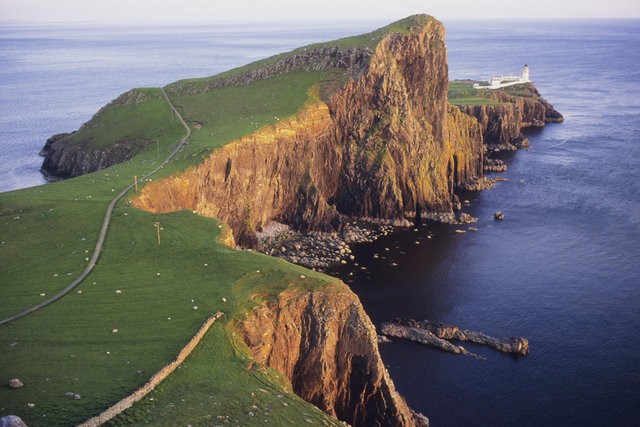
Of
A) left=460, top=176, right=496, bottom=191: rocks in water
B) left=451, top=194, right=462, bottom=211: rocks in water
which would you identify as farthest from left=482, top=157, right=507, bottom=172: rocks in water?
left=451, top=194, right=462, bottom=211: rocks in water

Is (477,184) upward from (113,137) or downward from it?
downward

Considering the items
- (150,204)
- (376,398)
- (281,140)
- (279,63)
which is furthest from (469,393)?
(279,63)

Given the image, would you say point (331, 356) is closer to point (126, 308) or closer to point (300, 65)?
point (126, 308)

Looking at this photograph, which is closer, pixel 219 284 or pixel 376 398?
pixel 376 398

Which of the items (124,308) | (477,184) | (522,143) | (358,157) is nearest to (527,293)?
(358,157)

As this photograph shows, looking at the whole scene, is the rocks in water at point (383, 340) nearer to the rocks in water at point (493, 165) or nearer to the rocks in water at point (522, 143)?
the rocks in water at point (493, 165)

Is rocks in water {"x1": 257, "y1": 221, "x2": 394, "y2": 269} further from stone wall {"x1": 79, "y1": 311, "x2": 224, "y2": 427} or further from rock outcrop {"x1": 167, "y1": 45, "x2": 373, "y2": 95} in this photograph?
stone wall {"x1": 79, "y1": 311, "x2": 224, "y2": 427}

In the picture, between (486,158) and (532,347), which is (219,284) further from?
(486,158)
